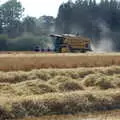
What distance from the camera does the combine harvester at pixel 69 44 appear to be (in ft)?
134

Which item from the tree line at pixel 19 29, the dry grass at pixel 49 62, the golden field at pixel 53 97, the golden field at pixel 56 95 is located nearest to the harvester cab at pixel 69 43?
the tree line at pixel 19 29

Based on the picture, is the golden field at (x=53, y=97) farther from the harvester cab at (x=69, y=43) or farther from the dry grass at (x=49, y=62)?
the harvester cab at (x=69, y=43)

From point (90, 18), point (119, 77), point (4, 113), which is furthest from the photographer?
point (90, 18)

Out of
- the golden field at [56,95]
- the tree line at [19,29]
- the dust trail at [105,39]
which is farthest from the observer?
Result: the dust trail at [105,39]

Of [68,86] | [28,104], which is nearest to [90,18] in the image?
[68,86]

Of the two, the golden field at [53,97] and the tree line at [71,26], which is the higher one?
A: the tree line at [71,26]

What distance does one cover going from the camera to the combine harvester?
134ft

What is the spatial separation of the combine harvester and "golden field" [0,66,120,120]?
23.6 metres

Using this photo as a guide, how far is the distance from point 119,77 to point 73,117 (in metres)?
7.45

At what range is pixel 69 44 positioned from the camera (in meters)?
41.1

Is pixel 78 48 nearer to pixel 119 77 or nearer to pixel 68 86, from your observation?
pixel 119 77

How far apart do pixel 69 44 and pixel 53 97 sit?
29.2m

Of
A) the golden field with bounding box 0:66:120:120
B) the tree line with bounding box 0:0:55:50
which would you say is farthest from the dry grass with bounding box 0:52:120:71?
the tree line with bounding box 0:0:55:50

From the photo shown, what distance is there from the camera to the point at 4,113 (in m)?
10.7
